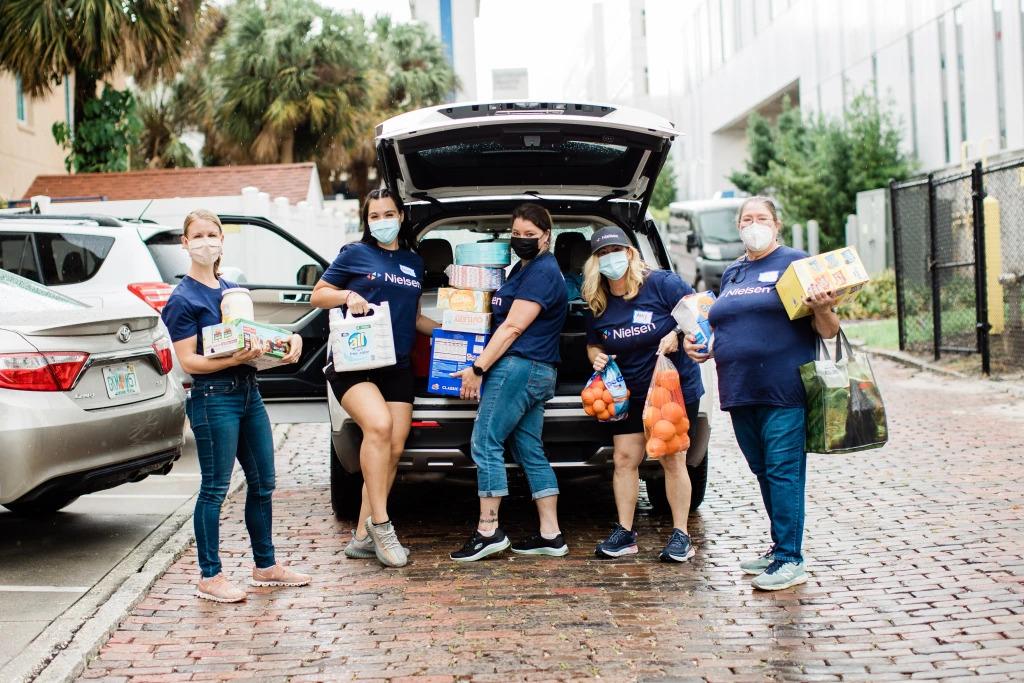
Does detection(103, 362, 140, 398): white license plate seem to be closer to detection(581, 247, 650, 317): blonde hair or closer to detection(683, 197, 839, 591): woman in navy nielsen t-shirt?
detection(581, 247, 650, 317): blonde hair

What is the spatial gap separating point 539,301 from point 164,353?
269cm

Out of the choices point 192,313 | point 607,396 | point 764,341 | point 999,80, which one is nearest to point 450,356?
point 607,396

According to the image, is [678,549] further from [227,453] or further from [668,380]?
[227,453]

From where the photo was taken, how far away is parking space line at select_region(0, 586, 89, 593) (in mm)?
5648

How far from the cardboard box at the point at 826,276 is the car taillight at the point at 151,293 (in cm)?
468

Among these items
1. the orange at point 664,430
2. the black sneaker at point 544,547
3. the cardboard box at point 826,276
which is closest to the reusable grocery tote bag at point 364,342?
the black sneaker at point 544,547

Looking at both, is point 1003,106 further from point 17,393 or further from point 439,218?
point 17,393

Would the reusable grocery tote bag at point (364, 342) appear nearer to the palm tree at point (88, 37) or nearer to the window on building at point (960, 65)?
the palm tree at point (88, 37)

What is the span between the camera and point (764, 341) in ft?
17.8

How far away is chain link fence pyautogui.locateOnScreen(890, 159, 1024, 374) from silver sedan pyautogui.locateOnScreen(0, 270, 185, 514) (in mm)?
8807

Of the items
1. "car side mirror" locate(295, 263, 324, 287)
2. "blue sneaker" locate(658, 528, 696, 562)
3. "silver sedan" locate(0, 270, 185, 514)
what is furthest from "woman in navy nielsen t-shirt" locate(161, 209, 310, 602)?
"car side mirror" locate(295, 263, 324, 287)

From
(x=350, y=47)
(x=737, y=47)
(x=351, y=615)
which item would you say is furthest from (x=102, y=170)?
(x=737, y=47)

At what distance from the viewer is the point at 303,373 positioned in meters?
8.30

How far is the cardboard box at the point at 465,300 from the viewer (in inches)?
241
